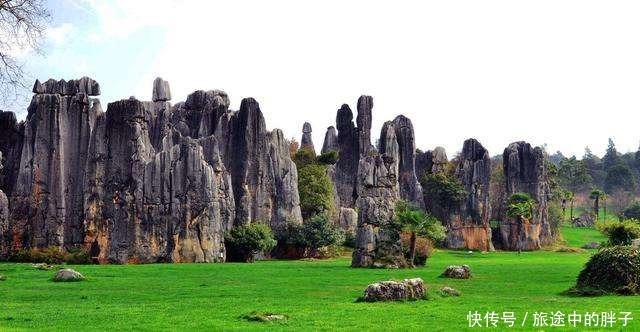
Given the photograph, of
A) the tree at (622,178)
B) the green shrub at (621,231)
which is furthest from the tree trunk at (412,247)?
the tree at (622,178)

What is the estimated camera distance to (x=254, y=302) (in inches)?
1028

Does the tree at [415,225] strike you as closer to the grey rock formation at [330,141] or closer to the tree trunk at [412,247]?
the tree trunk at [412,247]

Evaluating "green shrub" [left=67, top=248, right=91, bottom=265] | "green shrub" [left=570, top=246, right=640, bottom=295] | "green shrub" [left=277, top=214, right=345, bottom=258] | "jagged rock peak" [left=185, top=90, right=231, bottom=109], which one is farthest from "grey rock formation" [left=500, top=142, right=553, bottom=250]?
"green shrub" [left=570, top=246, right=640, bottom=295]

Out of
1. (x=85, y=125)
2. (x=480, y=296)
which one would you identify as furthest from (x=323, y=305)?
(x=85, y=125)

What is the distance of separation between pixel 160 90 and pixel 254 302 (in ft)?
225

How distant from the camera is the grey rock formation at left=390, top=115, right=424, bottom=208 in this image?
106 meters

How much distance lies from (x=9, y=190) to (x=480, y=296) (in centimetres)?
5603

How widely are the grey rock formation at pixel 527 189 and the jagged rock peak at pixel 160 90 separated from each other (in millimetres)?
49796

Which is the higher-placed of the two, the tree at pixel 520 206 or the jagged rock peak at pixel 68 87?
the jagged rock peak at pixel 68 87

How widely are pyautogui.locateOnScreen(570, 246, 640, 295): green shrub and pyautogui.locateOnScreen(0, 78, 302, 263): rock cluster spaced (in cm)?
3751

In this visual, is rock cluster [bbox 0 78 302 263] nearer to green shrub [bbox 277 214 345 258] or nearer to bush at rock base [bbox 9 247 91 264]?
bush at rock base [bbox 9 247 91 264]

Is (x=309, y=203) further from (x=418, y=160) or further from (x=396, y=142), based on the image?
(x=418, y=160)

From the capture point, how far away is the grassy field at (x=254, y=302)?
19.9m

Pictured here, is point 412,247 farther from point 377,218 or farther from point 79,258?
point 79,258
